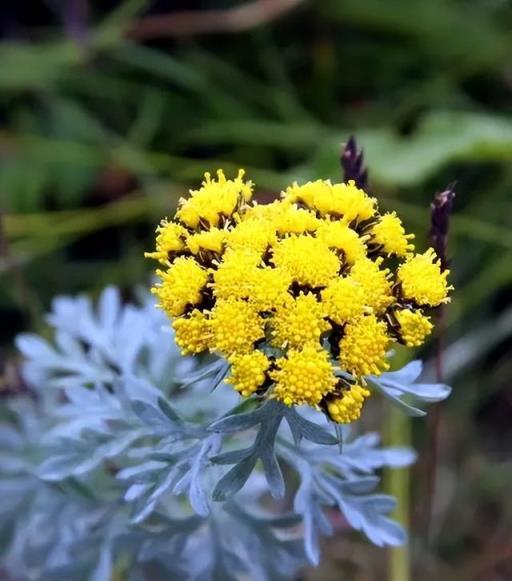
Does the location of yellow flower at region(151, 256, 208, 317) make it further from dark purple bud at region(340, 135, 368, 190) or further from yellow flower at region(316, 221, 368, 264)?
dark purple bud at region(340, 135, 368, 190)

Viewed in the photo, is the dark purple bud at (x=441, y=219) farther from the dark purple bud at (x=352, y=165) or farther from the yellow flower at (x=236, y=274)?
the yellow flower at (x=236, y=274)

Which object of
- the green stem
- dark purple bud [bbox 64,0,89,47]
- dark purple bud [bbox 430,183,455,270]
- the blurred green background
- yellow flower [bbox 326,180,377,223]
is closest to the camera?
yellow flower [bbox 326,180,377,223]

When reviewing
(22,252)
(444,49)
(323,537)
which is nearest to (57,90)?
(22,252)

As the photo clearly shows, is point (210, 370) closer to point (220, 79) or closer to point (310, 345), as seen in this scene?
point (310, 345)

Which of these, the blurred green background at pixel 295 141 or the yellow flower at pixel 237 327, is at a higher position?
the blurred green background at pixel 295 141

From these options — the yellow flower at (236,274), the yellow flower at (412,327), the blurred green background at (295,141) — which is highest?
the blurred green background at (295,141)

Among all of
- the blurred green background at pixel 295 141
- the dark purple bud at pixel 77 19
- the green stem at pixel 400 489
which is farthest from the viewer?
the dark purple bud at pixel 77 19

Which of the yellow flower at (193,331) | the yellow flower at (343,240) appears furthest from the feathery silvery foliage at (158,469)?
the yellow flower at (343,240)

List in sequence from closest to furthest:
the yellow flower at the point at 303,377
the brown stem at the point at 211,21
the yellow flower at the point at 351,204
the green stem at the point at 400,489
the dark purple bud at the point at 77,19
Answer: the yellow flower at the point at 303,377 < the yellow flower at the point at 351,204 < the green stem at the point at 400,489 < the dark purple bud at the point at 77,19 < the brown stem at the point at 211,21

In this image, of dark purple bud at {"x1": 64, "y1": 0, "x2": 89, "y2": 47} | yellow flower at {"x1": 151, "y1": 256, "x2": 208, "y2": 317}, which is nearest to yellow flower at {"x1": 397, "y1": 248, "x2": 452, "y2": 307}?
yellow flower at {"x1": 151, "y1": 256, "x2": 208, "y2": 317}
